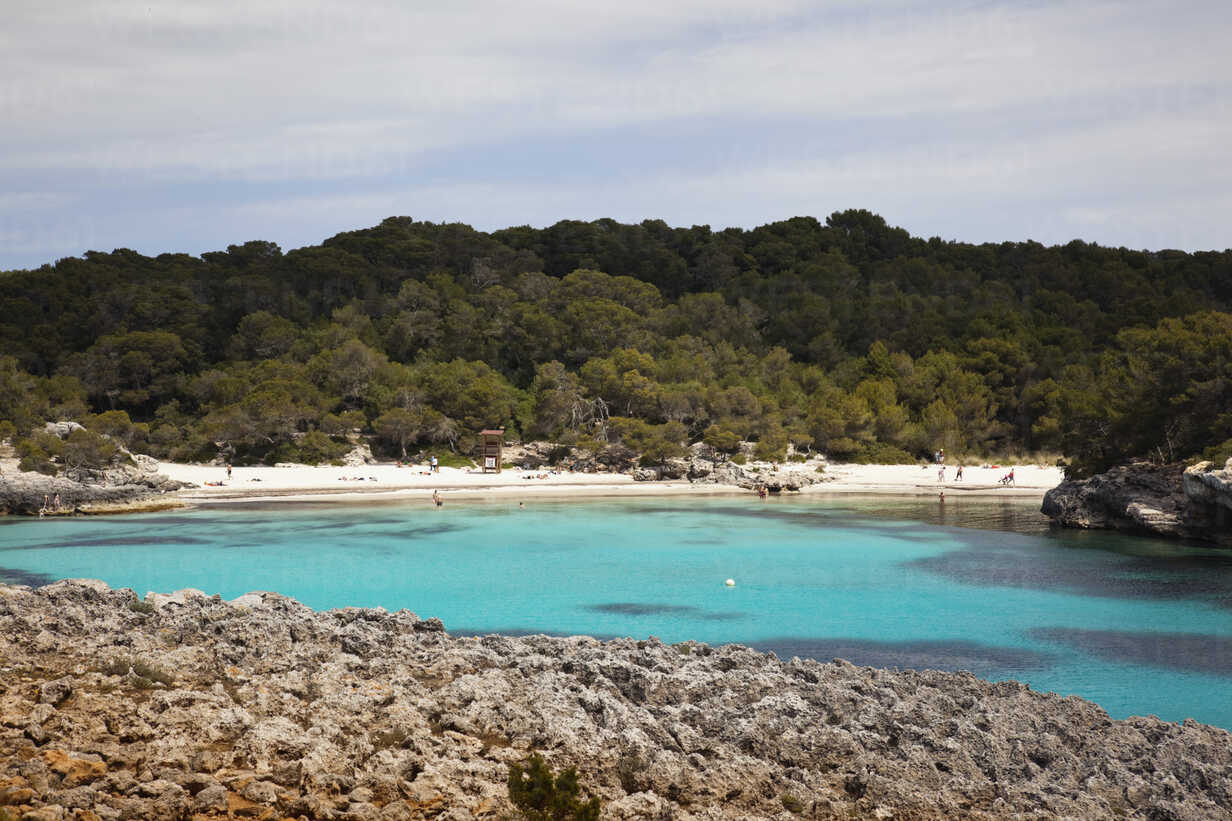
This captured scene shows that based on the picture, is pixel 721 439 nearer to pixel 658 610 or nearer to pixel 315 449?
pixel 315 449

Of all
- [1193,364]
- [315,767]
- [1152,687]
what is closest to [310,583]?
[315,767]

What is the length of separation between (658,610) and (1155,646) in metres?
7.81

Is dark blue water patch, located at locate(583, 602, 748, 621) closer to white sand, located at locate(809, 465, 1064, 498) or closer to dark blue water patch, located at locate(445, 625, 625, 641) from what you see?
dark blue water patch, located at locate(445, 625, 625, 641)

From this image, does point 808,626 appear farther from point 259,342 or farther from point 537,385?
point 259,342

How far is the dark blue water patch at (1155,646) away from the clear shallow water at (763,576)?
5cm

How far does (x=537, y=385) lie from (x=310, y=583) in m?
29.2

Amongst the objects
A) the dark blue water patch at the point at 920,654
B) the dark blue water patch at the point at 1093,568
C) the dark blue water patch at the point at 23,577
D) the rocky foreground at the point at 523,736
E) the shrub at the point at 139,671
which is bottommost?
the dark blue water patch at the point at 920,654

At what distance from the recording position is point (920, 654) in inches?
558

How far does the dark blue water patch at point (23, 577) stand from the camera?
18.5 metres

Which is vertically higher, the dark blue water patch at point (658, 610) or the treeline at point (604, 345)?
the treeline at point (604, 345)

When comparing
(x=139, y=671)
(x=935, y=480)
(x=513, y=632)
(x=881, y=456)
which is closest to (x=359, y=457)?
(x=881, y=456)

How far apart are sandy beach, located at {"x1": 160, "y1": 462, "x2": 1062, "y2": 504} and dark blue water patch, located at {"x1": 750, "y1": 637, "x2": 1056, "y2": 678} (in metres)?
22.5

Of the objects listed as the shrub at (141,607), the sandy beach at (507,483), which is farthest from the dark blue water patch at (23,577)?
the sandy beach at (507,483)

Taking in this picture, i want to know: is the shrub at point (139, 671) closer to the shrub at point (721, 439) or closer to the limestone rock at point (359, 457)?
the limestone rock at point (359, 457)
